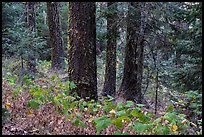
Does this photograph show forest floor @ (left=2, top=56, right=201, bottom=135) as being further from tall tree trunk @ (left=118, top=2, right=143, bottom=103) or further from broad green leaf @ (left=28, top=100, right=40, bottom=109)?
tall tree trunk @ (left=118, top=2, right=143, bottom=103)

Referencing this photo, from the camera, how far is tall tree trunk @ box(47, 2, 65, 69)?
50.8ft

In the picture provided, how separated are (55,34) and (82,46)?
362 inches

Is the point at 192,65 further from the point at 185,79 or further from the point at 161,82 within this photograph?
the point at 161,82

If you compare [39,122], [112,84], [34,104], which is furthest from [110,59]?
[39,122]

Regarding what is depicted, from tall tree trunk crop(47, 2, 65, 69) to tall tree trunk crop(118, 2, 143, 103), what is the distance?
6.76 metres

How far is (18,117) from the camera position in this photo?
215 inches

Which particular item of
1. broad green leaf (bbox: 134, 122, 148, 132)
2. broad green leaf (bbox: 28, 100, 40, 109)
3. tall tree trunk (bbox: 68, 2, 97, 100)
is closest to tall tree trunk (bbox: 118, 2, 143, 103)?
tall tree trunk (bbox: 68, 2, 97, 100)

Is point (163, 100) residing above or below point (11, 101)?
below

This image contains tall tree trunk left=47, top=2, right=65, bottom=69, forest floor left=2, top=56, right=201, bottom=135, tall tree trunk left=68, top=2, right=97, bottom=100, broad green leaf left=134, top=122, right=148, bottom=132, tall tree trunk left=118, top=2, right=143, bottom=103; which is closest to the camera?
broad green leaf left=134, top=122, right=148, bottom=132

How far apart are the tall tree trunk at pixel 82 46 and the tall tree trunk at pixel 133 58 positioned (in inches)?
94.5

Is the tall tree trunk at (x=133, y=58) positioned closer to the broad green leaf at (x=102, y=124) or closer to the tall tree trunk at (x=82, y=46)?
the tall tree trunk at (x=82, y=46)

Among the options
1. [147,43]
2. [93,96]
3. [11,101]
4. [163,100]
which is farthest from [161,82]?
[11,101]

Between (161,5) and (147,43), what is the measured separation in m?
1.37

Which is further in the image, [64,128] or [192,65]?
[192,65]
